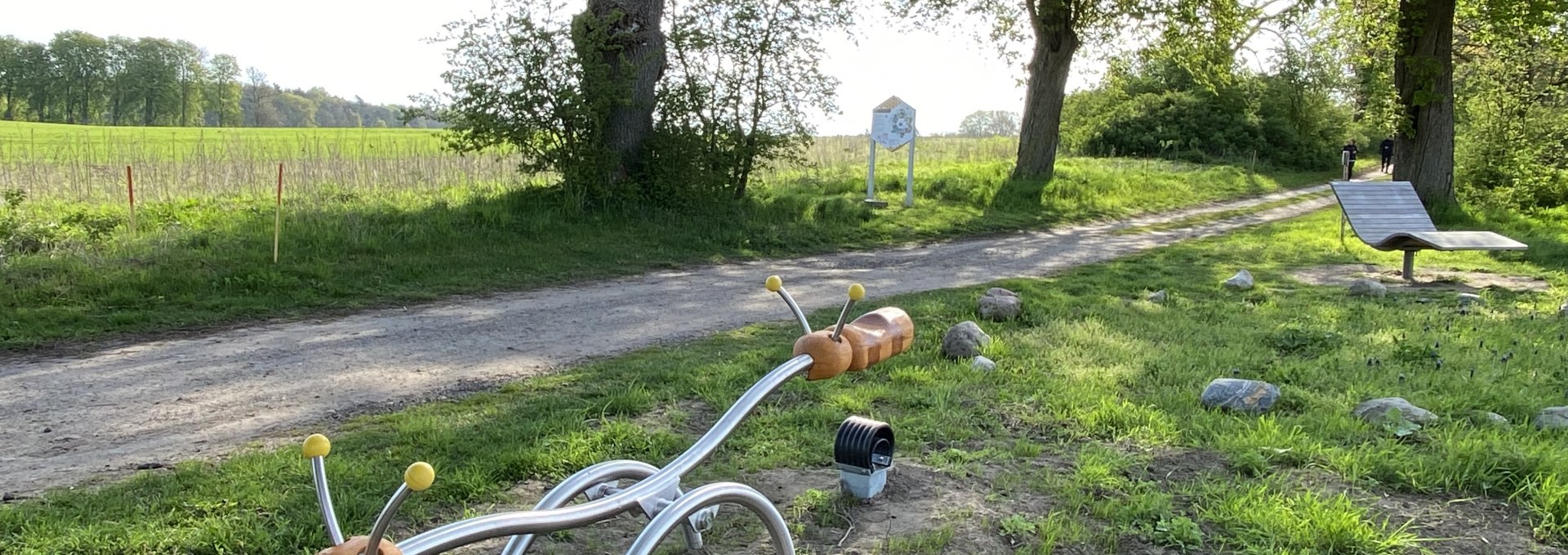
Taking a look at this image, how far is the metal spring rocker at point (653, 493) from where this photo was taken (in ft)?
3.81

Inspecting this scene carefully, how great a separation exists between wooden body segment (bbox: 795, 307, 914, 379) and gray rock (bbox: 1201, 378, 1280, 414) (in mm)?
2674

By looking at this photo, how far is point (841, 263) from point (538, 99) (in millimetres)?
3871

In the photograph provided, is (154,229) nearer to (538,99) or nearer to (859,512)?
(538,99)

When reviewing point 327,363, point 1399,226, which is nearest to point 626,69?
point 327,363

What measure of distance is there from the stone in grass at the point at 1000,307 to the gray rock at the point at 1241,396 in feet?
7.02

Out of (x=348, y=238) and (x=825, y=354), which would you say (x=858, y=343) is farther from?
(x=348, y=238)

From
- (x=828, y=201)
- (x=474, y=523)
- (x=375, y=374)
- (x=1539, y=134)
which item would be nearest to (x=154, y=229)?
(x=375, y=374)

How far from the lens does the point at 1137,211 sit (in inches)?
713

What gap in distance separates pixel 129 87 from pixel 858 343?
6850 cm

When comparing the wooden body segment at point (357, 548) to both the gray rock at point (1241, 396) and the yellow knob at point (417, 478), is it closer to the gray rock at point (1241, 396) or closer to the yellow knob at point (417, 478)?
the yellow knob at point (417, 478)

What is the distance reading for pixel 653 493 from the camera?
1.78 m

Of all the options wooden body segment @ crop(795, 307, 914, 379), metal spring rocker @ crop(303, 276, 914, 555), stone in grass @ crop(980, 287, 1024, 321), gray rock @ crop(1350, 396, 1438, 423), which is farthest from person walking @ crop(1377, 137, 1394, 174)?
metal spring rocker @ crop(303, 276, 914, 555)

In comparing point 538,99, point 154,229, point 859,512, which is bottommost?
point 859,512

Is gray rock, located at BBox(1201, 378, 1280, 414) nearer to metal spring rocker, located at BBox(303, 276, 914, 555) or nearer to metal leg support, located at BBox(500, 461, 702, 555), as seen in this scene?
metal spring rocker, located at BBox(303, 276, 914, 555)
